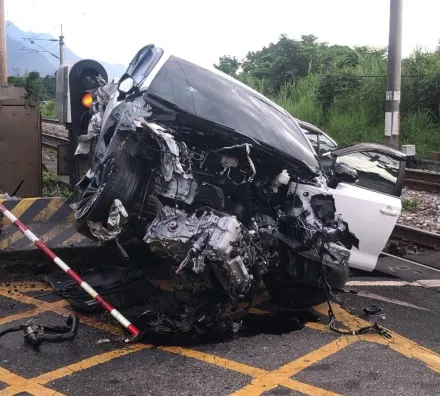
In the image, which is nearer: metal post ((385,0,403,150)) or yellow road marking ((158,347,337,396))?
yellow road marking ((158,347,337,396))

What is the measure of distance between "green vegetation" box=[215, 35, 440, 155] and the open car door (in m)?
11.2

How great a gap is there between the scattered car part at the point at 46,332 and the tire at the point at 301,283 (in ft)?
5.49

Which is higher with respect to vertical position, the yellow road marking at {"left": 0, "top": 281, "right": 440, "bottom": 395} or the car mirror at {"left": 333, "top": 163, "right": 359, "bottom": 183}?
the car mirror at {"left": 333, "top": 163, "right": 359, "bottom": 183}

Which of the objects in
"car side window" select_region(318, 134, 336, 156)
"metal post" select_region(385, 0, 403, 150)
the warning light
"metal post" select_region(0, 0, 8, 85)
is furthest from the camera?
"metal post" select_region(0, 0, 8, 85)

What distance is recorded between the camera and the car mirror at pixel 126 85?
14.8ft

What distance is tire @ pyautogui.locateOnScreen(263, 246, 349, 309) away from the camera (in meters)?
4.71

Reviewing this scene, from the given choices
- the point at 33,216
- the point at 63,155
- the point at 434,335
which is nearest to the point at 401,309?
the point at 434,335

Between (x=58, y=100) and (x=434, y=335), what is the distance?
4594mm

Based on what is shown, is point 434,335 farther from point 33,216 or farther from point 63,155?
point 63,155

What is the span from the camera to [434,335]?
4574 millimetres

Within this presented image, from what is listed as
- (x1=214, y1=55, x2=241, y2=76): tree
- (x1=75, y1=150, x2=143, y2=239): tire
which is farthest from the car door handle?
(x1=214, y1=55, x2=241, y2=76): tree

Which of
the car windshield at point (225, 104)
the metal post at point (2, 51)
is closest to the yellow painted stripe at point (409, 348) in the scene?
the car windshield at point (225, 104)

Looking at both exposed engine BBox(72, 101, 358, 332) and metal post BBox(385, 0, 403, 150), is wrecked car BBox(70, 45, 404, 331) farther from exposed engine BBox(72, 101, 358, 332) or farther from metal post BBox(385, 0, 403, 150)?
metal post BBox(385, 0, 403, 150)

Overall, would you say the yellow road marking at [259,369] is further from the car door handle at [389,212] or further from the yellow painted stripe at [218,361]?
the car door handle at [389,212]
